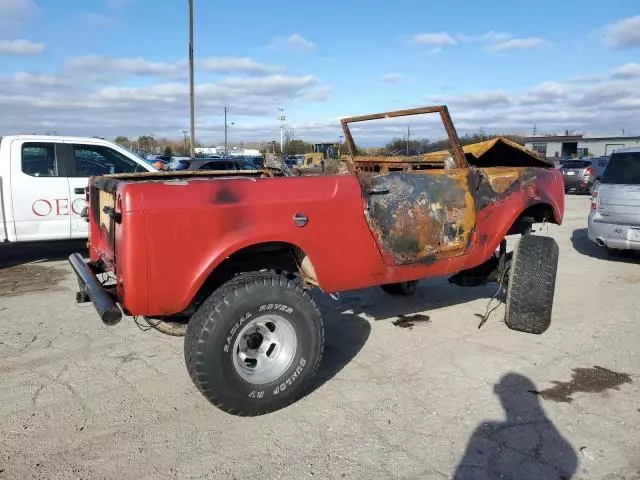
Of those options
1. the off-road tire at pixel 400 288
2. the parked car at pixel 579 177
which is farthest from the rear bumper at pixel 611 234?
the parked car at pixel 579 177

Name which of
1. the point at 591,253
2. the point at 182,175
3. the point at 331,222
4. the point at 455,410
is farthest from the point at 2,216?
the point at 591,253

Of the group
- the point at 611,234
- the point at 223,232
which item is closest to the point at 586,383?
the point at 223,232

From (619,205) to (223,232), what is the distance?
263 inches

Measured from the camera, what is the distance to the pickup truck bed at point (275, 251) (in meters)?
3.09

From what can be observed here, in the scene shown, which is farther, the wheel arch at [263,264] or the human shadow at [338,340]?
the human shadow at [338,340]

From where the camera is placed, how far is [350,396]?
12.1ft

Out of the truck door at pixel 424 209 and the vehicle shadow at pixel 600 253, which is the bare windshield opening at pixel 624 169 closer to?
the vehicle shadow at pixel 600 253

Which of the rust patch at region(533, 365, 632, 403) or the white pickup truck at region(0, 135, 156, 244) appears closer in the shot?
the rust patch at region(533, 365, 632, 403)

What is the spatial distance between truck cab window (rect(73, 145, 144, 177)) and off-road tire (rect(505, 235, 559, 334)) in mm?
5834

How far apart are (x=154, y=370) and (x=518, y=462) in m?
2.67

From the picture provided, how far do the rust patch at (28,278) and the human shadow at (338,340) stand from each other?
3648mm

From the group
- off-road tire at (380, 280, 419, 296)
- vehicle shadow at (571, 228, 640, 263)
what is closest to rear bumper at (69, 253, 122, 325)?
off-road tire at (380, 280, 419, 296)

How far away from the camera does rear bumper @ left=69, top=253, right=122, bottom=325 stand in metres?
3.05

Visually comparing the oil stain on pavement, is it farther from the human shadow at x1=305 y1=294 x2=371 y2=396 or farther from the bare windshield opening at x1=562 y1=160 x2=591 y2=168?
the bare windshield opening at x1=562 y1=160 x2=591 y2=168
